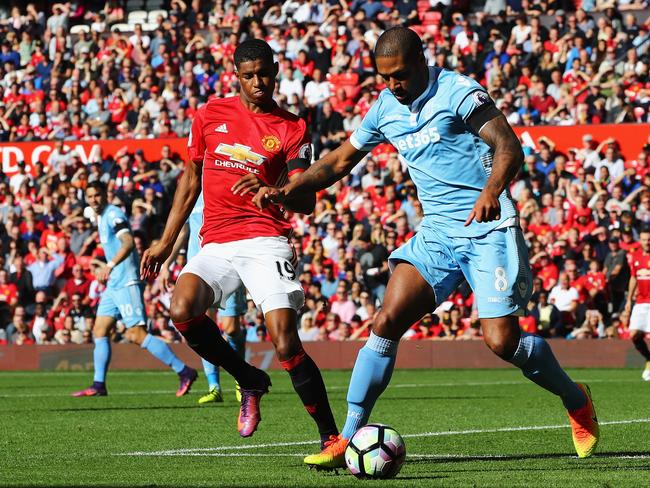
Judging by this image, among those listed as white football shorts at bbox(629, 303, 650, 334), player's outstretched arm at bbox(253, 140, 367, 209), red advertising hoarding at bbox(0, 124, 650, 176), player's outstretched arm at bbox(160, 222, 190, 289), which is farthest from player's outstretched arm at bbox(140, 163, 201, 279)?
red advertising hoarding at bbox(0, 124, 650, 176)

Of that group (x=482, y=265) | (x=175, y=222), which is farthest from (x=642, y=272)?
(x=482, y=265)

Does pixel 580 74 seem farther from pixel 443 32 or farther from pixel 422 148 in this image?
pixel 422 148

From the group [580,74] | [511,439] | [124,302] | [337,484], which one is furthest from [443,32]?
[337,484]

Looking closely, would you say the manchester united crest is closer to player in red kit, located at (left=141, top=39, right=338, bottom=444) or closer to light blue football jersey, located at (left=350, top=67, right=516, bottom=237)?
player in red kit, located at (left=141, top=39, right=338, bottom=444)

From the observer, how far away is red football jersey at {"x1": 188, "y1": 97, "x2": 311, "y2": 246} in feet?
27.1

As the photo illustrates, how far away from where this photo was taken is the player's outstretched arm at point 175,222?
823 cm

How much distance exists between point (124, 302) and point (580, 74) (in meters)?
11.6

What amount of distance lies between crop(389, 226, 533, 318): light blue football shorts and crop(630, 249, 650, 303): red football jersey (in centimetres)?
1046

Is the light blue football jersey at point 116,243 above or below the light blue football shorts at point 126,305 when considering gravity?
above

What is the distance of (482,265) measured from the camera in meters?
7.35

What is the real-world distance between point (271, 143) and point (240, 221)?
0.53 m

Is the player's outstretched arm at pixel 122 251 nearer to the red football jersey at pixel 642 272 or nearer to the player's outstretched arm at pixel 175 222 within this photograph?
the player's outstretched arm at pixel 175 222

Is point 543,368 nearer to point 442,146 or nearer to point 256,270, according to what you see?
point 442,146

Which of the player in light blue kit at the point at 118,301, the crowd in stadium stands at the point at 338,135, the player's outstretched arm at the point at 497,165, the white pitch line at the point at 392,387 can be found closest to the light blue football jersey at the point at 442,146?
the player's outstretched arm at the point at 497,165
